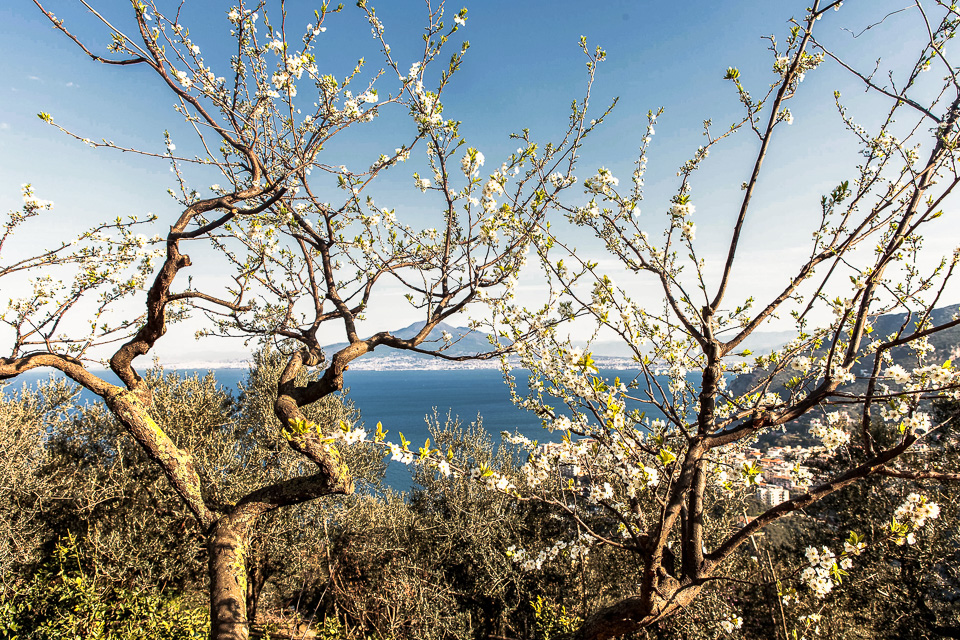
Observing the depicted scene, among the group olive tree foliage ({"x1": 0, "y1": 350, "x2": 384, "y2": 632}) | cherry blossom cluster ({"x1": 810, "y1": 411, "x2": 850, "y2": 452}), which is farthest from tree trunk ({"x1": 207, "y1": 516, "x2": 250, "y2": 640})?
cherry blossom cluster ({"x1": 810, "y1": 411, "x2": 850, "y2": 452})

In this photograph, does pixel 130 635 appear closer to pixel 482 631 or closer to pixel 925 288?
pixel 482 631

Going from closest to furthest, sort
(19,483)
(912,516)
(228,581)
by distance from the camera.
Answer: (912,516), (228,581), (19,483)

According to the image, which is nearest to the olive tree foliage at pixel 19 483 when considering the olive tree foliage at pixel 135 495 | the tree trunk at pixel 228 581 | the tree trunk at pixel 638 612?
the olive tree foliage at pixel 135 495

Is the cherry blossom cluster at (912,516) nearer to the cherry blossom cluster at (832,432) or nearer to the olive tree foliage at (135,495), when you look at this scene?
the cherry blossom cluster at (832,432)

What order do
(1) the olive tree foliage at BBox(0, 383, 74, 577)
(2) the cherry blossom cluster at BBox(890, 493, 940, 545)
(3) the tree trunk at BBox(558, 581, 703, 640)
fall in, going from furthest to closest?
(1) the olive tree foliage at BBox(0, 383, 74, 577) < (3) the tree trunk at BBox(558, 581, 703, 640) < (2) the cherry blossom cluster at BBox(890, 493, 940, 545)

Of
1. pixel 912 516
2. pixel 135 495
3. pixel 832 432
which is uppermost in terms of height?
pixel 832 432

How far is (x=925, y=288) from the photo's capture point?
2.53 meters

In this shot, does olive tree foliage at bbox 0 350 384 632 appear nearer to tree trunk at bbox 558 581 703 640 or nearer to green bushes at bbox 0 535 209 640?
green bushes at bbox 0 535 209 640

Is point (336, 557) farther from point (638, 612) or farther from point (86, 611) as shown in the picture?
point (638, 612)

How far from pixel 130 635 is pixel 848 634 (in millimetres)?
11394

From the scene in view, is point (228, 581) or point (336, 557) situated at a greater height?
point (228, 581)

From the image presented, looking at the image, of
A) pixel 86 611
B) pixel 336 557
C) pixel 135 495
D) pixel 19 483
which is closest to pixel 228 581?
pixel 86 611

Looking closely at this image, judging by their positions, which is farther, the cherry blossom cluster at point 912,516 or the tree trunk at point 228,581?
the tree trunk at point 228,581

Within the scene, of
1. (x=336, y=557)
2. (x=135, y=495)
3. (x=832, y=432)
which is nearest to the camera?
(x=832, y=432)
